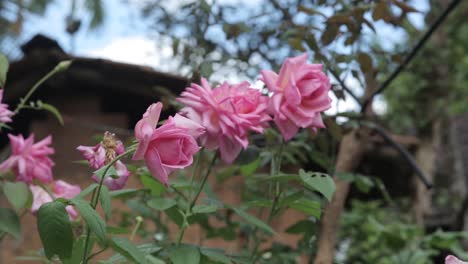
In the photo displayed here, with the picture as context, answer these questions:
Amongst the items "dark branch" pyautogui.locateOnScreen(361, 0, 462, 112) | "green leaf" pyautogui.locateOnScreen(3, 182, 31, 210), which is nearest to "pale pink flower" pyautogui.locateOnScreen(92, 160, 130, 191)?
"green leaf" pyautogui.locateOnScreen(3, 182, 31, 210)

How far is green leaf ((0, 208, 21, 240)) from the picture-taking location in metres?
1.08

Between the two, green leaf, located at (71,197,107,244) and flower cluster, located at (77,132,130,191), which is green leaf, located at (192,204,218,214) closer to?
flower cluster, located at (77,132,130,191)

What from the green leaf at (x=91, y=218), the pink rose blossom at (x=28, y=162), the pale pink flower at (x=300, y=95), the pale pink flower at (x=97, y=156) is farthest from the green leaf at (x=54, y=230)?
the pink rose blossom at (x=28, y=162)

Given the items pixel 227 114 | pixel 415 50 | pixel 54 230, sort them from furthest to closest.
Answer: pixel 415 50
pixel 227 114
pixel 54 230

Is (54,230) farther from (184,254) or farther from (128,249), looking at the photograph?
(184,254)

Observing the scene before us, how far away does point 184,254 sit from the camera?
1.08m

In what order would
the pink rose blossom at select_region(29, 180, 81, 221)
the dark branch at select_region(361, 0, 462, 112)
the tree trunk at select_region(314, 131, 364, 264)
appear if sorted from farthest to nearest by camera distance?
the dark branch at select_region(361, 0, 462, 112)
the tree trunk at select_region(314, 131, 364, 264)
the pink rose blossom at select_region(29, 180, 81, 221)

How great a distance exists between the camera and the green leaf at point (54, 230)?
883 mm

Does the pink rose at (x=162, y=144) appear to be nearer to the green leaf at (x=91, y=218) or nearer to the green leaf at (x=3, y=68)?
the green leaf at (x=91, y=218)

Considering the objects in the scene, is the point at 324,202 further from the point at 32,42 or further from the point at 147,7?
the point at 147,7

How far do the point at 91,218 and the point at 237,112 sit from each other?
0.28 meters

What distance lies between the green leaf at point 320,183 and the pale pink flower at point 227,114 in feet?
0.41

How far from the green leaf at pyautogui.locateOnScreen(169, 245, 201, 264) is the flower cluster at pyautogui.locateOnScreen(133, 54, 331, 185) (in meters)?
0.17

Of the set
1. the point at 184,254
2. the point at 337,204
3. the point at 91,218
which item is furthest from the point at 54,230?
the point at 337,204
